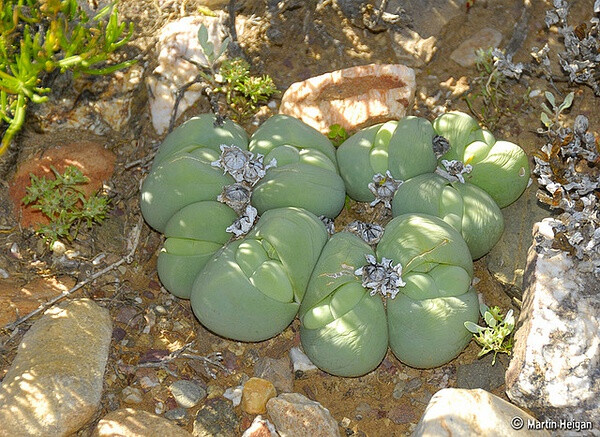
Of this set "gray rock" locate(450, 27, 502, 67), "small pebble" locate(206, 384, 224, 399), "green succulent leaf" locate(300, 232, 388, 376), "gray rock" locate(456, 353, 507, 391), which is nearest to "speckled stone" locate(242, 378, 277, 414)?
"small pebble" locate(206, 384, 224, 399)

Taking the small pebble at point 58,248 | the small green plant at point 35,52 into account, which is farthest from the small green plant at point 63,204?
the small green plant at point 35,52

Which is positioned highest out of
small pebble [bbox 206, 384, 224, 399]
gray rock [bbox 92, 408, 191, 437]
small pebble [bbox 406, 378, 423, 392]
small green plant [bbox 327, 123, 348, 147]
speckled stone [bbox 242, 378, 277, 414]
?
small green plant [bbox 327, 123, 348, 147]

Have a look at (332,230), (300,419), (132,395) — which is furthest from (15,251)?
(300,419)

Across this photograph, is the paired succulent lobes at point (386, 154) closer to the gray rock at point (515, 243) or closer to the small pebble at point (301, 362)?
the gray rock at point (515, 243)

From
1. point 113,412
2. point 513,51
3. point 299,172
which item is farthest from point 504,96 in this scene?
point 113,412

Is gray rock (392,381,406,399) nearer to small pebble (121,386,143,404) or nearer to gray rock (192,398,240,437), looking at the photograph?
gray rock (192,398,240,437)

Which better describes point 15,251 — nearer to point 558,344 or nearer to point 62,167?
point 62,167

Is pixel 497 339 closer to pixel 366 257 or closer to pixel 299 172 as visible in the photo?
pixel 366 257
